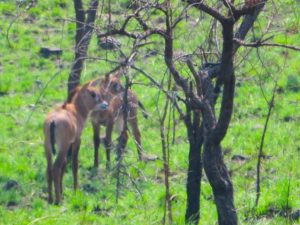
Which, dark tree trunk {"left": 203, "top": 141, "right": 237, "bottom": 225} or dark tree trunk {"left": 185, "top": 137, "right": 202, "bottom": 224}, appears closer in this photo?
dark tree trunk {"left": 203, "top": 141, "right": 237, "bottom": 225}

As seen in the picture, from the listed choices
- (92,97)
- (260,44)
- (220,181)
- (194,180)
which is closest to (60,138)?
(92,97)

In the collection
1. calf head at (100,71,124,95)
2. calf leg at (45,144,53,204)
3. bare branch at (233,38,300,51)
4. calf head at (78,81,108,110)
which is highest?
bare branch at (233,38,300,51)

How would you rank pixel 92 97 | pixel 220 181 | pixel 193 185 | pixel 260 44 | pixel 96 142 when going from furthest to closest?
pixel 96 142 → pixel 92 97 → pixel 193 185 → pixel 220 181 → pixel 260 44

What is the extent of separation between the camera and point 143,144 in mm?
13625

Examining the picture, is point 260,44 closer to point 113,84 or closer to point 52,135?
point 52,135

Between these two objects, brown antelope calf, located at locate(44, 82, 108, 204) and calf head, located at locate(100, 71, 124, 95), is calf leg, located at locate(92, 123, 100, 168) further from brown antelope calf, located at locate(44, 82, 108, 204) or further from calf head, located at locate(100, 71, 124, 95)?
calf head, located at locate(100, 71, 124, 95)

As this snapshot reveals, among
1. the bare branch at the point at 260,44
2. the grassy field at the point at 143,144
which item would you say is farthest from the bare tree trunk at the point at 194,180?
the bare branch at the point at 260,44

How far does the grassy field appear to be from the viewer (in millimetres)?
9609

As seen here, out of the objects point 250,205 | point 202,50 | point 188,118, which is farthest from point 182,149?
Result: point 202,50

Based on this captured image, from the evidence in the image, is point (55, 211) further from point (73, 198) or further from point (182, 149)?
point (182, 149)

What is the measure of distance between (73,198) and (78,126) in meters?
1.96

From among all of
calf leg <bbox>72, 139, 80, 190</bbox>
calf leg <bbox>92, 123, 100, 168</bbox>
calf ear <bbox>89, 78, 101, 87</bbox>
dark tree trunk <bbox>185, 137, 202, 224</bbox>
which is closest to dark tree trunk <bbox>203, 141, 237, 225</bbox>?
dark tree trunk <bbox>185, 137, 202, 224</bbox>

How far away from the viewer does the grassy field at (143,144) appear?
9.61 metres

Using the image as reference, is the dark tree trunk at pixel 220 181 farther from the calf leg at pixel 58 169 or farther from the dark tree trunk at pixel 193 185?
the calf leg at pixel 58 169
